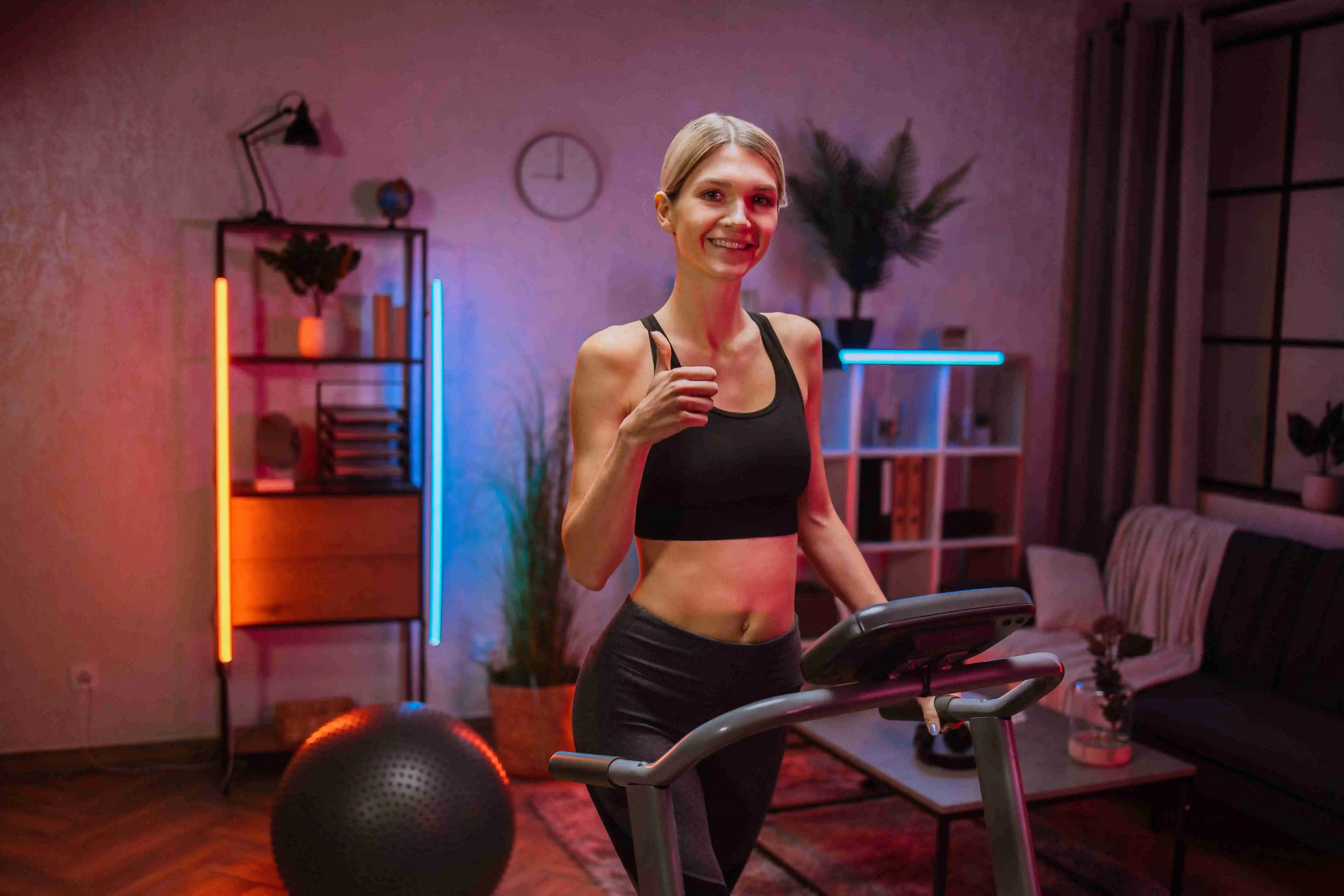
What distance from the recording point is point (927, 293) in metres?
4.62

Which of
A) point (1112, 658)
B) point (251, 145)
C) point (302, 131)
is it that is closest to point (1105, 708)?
point (1112, 658)

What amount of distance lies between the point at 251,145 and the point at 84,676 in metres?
1.83

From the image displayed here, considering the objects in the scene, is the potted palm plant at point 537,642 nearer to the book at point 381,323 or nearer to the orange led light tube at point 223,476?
the book at point 381,323

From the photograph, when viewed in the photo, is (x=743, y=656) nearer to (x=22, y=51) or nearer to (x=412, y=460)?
(x=412, y=460)

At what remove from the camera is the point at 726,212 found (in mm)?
1473

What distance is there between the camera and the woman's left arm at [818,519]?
5.31ft

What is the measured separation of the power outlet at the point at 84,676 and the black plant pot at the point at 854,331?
2801 millimetres

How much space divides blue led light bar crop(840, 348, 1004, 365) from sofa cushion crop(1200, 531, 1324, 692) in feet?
3.40

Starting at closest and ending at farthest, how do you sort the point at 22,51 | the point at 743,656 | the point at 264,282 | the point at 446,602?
the point at 743,656
the point at 22,51
the point at 264,282
the point at 446,602

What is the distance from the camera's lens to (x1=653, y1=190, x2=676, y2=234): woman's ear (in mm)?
1533

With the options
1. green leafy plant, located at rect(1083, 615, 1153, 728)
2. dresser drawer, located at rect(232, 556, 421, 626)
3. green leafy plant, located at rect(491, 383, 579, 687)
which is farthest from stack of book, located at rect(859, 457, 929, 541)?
dresser drawer, located at rect(232, 556, 421, 626)

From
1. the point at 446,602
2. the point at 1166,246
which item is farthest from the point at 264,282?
the point at 1166,246

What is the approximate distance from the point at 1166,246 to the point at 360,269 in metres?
3.01

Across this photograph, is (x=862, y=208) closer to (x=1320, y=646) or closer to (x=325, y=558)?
(x=1320, y=646)
